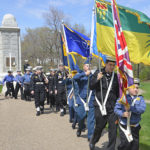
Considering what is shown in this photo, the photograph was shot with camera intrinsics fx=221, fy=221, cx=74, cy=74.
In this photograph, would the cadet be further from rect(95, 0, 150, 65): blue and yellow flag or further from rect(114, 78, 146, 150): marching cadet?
rect(114, 78, 146, 150): marching cadet

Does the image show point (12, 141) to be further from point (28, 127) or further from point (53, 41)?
point (53, 41)

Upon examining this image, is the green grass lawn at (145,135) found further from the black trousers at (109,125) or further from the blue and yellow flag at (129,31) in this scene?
the blue and yellow flag at (129,31)

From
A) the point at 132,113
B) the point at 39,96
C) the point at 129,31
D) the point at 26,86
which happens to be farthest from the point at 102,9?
the point at 26,86

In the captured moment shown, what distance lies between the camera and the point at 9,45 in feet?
81.7

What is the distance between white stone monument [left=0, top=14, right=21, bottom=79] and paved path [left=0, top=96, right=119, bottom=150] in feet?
54.6

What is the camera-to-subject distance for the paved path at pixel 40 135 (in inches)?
213

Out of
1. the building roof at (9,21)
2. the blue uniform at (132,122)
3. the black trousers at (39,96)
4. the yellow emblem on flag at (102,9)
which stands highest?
the building roof at (9,21)

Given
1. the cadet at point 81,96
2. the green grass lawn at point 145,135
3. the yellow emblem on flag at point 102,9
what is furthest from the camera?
the cadet at point 81,96

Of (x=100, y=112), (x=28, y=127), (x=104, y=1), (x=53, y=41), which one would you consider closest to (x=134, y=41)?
(x=104, y=1)

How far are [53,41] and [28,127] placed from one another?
36049 mm

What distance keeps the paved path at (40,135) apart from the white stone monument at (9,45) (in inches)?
656

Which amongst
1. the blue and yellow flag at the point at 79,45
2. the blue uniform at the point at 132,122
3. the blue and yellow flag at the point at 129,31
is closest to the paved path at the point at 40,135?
the blue uniform at the point at 132,122

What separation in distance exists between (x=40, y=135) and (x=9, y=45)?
20270 mm

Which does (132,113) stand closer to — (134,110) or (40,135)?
(134,110)
